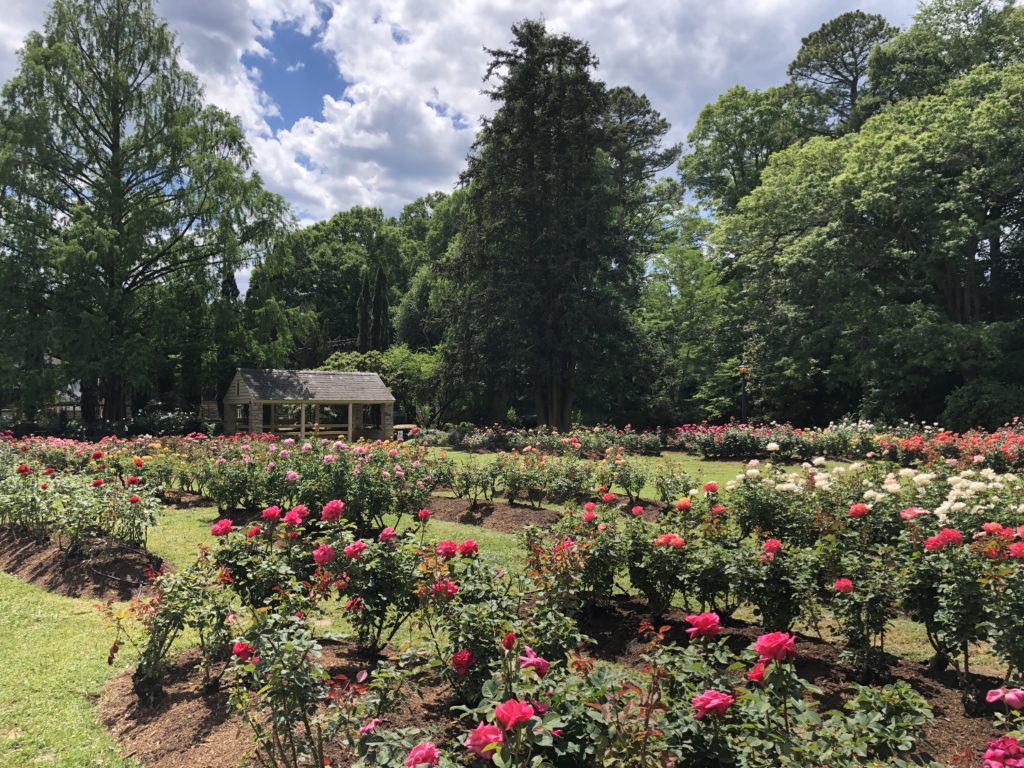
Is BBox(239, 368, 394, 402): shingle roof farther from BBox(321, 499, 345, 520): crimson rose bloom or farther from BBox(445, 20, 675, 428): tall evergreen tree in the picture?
BBox(321, 499, 345, 520): crimson rose bloom

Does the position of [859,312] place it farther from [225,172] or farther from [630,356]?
[225,172]

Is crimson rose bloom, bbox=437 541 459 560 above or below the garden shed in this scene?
below

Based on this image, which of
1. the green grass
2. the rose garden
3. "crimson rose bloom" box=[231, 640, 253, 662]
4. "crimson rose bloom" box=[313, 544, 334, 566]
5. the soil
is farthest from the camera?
the soil

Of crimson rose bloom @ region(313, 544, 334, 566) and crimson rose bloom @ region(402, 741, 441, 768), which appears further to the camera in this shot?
crimson rose bloom @ region(313, 544, 334, 566)

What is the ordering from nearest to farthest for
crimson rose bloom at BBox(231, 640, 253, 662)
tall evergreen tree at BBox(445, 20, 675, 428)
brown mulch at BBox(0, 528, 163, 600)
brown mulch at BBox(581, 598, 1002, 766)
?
crimson rose bloom at BBox(231, 640, 253, 662), brown mulch at BBox(581, 598, 1002, 766), brown mulch at BBox(0, 528, 163, 600), tall evergreen tree at BBox(445, 20, 675, 428)

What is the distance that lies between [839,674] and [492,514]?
19.2 ft

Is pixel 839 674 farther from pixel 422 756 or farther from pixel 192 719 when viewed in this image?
pixel 192 719

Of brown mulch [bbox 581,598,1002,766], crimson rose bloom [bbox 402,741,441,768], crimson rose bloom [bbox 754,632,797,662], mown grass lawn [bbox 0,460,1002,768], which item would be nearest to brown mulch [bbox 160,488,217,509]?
mown grass lawn [bbox 0,460,1002,768]

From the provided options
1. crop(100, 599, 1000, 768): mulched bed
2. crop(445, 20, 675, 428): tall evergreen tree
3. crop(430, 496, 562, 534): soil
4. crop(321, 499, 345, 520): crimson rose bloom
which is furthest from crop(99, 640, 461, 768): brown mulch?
crop(445, 20, 675, 428): tall evergreen tree

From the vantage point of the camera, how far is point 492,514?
9.16 metres

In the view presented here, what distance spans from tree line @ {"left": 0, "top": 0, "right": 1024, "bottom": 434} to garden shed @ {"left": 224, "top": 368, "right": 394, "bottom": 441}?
194 centimetres

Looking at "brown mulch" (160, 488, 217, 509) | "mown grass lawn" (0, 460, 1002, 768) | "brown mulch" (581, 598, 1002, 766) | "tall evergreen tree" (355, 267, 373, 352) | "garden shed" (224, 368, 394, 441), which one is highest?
"tall evergreen tree" (355, 267, 373, 352)

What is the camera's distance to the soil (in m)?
8.71

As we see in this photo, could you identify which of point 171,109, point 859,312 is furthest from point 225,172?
point 859,312
